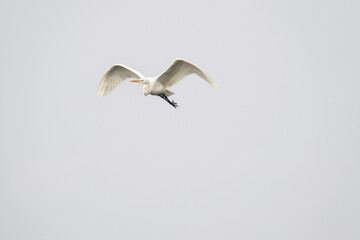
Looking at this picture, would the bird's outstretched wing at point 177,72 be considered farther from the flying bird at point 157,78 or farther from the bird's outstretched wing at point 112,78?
the bird's outstretched wing at point 112,78

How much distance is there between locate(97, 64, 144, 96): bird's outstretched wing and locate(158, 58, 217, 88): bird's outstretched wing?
2.86m

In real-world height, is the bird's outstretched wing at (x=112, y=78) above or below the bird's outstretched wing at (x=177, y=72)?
above

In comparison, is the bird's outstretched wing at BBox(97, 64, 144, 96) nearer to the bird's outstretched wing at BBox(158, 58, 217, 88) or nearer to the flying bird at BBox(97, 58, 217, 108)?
the flying bird at BBox(97, 58, 217, 108)

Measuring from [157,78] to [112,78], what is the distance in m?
3.86

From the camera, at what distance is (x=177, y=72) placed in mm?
33000

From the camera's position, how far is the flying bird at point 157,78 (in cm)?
3201

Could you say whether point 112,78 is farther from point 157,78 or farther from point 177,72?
point 177,72

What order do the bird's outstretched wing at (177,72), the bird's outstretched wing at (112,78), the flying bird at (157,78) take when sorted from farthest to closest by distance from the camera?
the bird's outstretched wing at (112,78) < the flying bird at (157,78) < the bird's outstretched wing at (177,72)

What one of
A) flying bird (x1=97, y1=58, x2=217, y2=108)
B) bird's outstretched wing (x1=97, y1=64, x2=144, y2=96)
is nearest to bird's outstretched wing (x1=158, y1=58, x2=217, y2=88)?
flying bird (x1=97, y1=58, x2=217, y2=108)

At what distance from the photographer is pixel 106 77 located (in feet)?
119

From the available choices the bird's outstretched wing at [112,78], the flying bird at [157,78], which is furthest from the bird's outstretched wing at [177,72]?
the bird's outstretched wing at [112,78]

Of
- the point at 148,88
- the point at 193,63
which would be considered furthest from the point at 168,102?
the point at 193,63

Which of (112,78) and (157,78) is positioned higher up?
(112,78)

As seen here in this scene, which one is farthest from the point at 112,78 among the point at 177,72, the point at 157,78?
the point at 177,72
